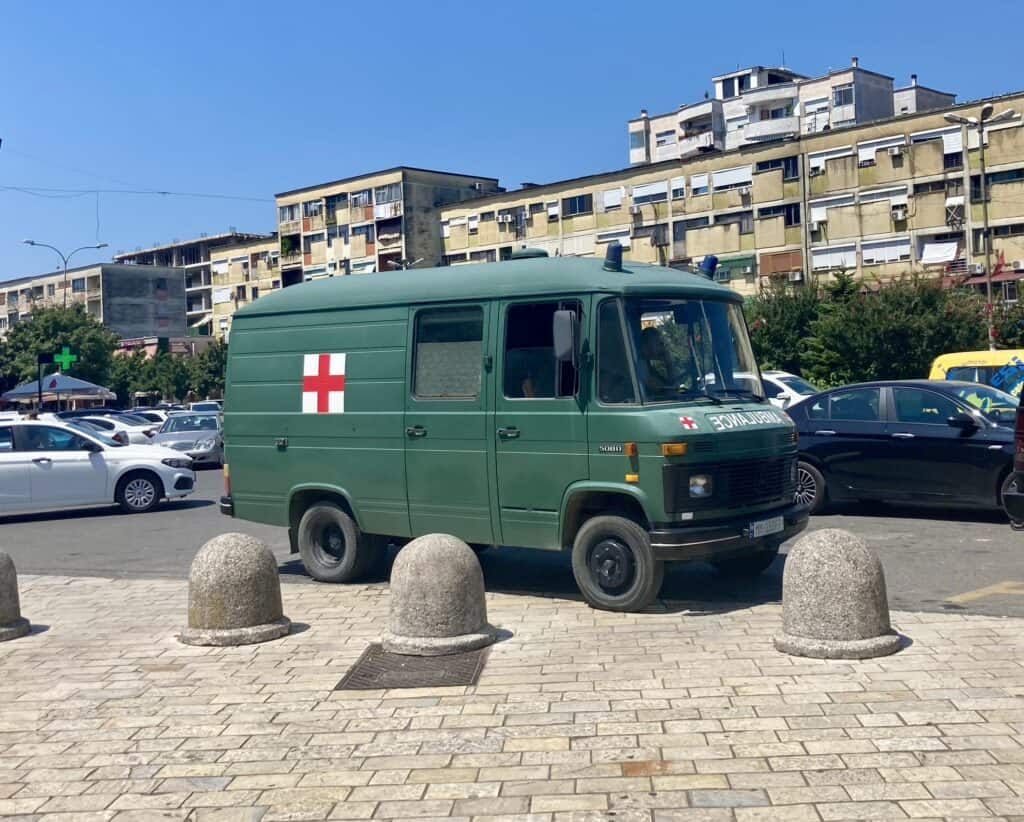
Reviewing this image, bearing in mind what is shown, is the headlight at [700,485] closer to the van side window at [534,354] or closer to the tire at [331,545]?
the van side window at [534,354]

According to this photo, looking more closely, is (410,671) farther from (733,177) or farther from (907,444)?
(733,177)

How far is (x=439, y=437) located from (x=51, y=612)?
3.69 meters

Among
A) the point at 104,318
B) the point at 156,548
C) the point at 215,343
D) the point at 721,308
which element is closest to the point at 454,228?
the point at 215,343

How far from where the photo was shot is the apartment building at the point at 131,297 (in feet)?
351

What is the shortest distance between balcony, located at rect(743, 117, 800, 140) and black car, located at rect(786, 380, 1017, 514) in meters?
66.2

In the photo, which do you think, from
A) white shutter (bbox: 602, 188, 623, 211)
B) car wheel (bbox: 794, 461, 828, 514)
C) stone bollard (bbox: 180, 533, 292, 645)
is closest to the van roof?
stone bollard (bbox: 180, 533, 292, 645)

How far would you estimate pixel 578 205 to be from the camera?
65.8 m

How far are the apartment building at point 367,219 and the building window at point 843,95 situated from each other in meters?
23.3

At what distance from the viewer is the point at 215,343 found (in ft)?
271

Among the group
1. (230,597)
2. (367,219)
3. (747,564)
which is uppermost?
(367,219)

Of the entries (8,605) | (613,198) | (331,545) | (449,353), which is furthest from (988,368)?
(613,198)

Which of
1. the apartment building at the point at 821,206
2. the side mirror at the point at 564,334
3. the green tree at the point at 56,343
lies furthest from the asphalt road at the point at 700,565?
the green tree at the point at 56,343

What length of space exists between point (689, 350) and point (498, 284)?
5.21ft

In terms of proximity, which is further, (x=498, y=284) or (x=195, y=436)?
(x=195, y=436)
